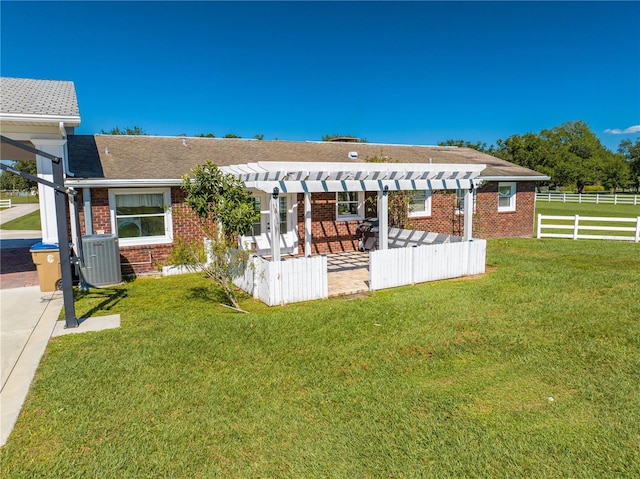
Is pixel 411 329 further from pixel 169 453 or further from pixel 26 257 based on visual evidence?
pixel 26 257

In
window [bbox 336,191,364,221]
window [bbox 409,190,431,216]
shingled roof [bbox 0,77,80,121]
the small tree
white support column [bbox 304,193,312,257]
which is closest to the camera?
the small tree

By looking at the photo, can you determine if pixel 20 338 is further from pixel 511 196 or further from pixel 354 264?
pixel 511 196

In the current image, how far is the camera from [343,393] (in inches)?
186

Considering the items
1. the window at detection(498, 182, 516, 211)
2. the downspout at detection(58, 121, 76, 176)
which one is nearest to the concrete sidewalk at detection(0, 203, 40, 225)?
the downspout at detection(58, 121, 76, 176)

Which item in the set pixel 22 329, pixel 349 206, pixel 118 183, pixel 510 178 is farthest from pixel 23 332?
pixel 510 178

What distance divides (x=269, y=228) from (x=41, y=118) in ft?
21.3

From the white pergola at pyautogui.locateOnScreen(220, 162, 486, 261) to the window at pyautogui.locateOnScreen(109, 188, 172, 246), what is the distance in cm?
227

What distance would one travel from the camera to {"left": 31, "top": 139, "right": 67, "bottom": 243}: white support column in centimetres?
963

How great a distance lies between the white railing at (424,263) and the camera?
30.6ft

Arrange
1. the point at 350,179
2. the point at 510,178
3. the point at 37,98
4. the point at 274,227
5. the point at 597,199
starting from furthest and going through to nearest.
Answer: the point at 597,199, the point at 510,178, the point at 37,98, the point at 350,179, the point at 274,227

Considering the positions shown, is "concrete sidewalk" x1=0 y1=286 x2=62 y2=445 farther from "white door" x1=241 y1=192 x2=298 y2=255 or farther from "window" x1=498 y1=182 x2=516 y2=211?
"window" x1=498 y1=182 x2=516 y2=211

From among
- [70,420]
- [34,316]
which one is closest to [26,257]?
[34,316]

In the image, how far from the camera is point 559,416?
13.9 ft

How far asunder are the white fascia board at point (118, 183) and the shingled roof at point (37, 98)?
1.62m
